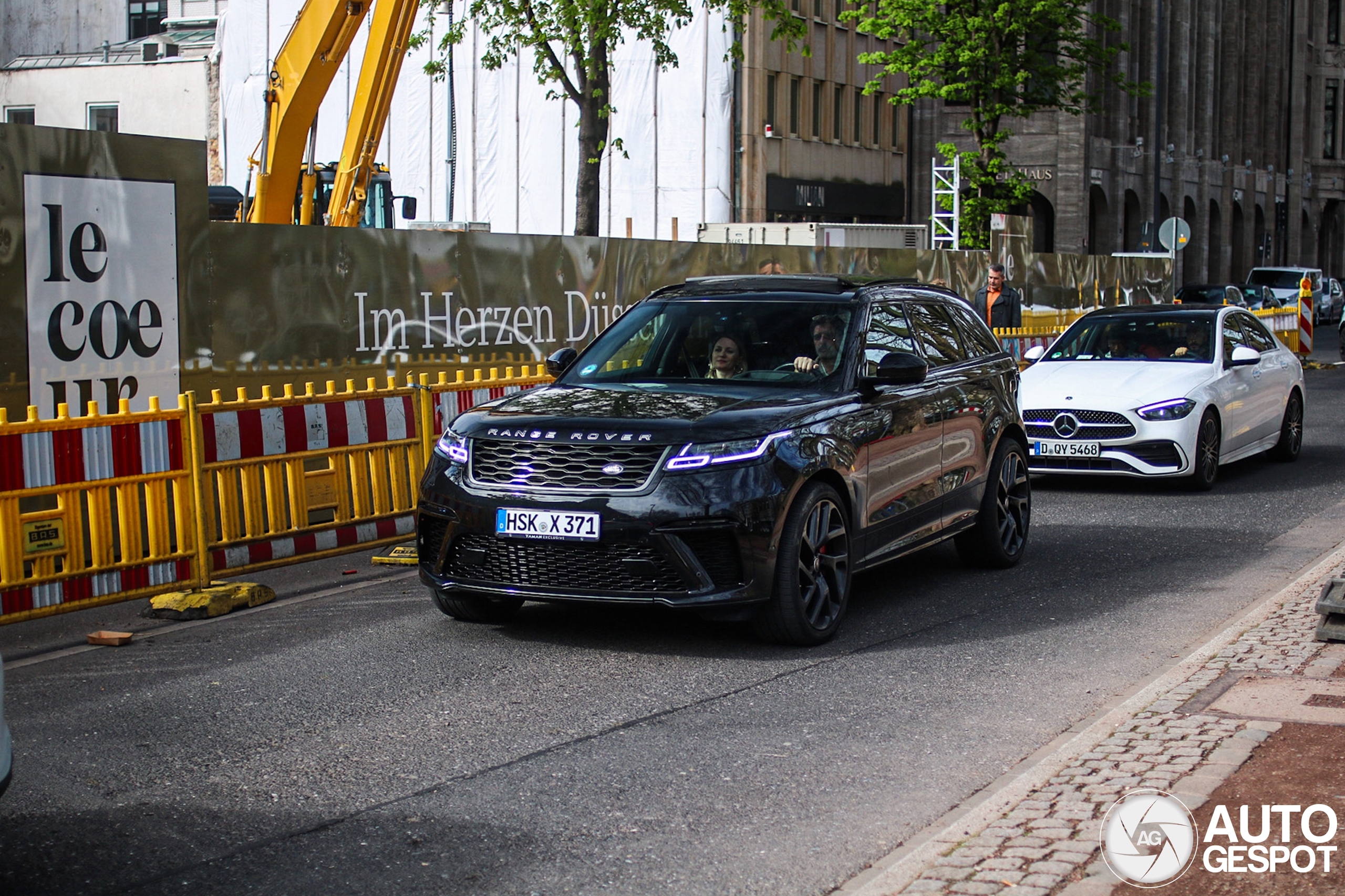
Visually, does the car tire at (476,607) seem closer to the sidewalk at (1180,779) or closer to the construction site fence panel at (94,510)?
the construction site fence panel at (94,510)

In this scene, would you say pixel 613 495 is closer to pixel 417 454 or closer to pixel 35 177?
pixel 417 454

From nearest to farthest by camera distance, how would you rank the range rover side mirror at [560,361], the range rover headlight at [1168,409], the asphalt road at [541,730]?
the asphalt road at [541,730]
the range rover side mirror at [560,361]
the range rover headlight at [1168,409]

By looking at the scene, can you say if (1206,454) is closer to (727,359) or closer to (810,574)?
(727,359)

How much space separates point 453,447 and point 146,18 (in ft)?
199

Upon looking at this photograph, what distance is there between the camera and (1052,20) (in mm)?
36594

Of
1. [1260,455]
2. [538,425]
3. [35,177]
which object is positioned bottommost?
[1260,455]

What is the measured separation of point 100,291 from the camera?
1087 centimetres

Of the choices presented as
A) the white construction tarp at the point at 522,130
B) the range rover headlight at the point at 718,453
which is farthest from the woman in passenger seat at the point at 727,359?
the white construction tarp at the point at 522,130

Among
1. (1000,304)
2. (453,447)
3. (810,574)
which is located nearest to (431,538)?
(453,447)

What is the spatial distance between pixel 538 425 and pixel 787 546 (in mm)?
1243

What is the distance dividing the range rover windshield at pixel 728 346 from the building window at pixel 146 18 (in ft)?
193

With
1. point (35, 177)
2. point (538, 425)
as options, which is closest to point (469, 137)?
point (35, 177)

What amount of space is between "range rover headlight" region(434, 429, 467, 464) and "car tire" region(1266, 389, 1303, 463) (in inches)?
406

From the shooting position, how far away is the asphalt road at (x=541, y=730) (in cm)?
473
